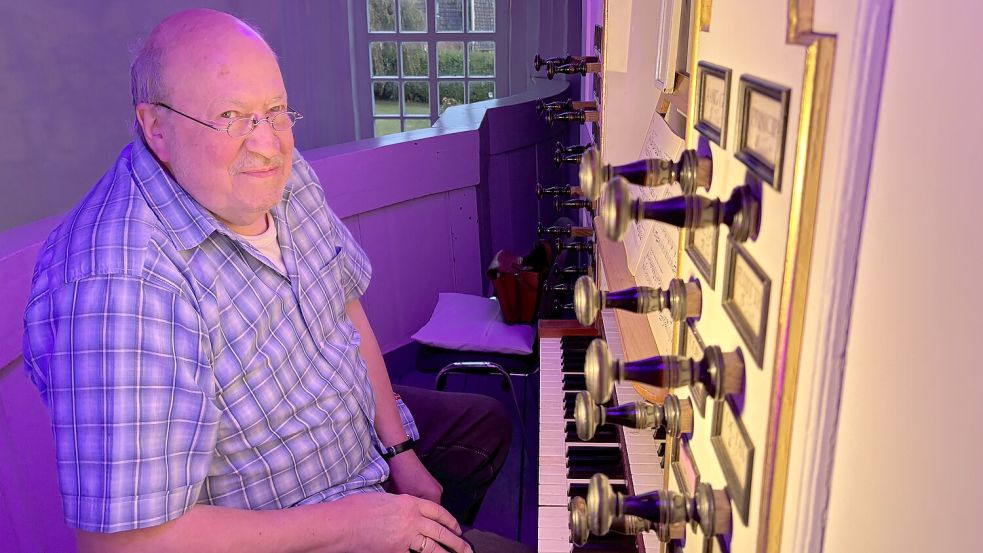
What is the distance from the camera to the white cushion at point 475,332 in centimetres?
229

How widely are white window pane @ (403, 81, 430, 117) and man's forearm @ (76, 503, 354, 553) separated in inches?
193

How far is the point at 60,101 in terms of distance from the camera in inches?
141

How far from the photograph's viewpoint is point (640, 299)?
2.30 ft

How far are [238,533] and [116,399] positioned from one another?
0.28 metres

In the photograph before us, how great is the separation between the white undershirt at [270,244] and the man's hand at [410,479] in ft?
1.59

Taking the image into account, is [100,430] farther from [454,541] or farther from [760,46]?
[760,46]

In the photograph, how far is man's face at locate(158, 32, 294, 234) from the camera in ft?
4.11

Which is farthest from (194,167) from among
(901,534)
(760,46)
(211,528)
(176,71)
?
(901,534)

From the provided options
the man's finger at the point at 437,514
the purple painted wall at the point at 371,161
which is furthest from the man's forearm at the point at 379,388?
the purple painted wall at the point at 371,161

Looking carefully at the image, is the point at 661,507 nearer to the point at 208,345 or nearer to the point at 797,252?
the point at 797,252

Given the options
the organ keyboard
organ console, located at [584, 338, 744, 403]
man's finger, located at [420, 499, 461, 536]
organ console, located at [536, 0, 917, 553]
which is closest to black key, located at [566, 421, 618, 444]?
the organ keyboard

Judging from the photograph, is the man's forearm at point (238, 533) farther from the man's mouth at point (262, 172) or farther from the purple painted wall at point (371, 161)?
the purple painted wall at point (371, 161)

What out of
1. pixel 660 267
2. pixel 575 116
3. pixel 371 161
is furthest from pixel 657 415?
pixel 371 161

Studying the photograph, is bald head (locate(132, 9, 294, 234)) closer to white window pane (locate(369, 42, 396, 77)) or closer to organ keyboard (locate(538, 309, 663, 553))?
organ keyboard (locate(538, 309, 663, 553))
